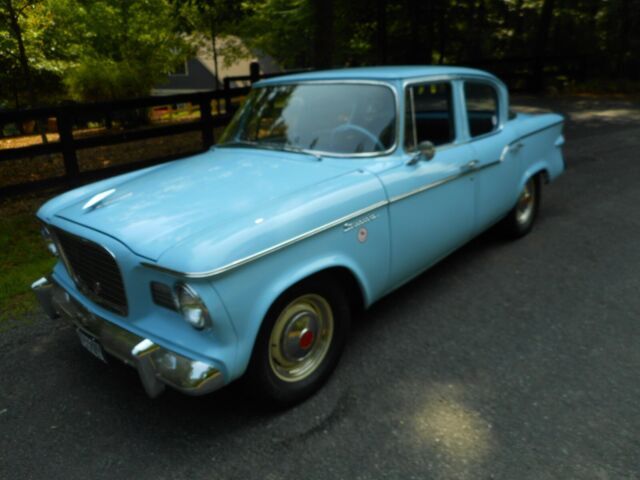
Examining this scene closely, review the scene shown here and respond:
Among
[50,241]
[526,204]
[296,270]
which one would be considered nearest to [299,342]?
[296,270]

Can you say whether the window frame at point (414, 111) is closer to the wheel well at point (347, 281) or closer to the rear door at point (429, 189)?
the rear door at point (429, 189)

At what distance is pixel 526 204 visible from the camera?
5254mm

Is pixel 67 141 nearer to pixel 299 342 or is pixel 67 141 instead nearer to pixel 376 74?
pixel 376 74

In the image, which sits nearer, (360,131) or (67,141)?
(360,131)

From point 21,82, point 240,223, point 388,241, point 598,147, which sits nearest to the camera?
point 240,223

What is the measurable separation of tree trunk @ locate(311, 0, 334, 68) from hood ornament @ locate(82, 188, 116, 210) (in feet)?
23.3

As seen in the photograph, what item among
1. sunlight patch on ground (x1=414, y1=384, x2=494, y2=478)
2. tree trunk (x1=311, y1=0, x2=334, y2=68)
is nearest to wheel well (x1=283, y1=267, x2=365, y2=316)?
sunlight patch on ground (x1=414, y1=384, x2=494, y2=478)

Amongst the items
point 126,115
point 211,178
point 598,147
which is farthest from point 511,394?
point 126,115

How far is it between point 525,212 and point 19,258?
4.99 m

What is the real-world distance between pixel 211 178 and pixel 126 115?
11399 millimetres

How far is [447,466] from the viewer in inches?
96.0

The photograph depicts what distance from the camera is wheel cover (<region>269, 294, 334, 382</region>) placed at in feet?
9.18

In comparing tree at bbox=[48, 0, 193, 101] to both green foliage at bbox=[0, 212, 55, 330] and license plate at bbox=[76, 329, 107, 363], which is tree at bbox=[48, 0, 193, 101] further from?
license plate at bbox=[76, 329, 107, 363]

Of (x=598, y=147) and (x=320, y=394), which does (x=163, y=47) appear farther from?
(x=320, y=394)
